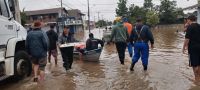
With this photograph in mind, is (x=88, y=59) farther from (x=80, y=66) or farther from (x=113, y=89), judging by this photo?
(x=113, y=89)

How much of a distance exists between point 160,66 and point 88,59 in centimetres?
332

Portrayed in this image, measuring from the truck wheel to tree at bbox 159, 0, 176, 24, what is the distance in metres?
88.4

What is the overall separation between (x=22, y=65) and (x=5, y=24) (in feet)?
4.53

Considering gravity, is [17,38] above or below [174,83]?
above

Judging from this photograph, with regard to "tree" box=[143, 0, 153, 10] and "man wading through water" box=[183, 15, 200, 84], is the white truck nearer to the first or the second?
"man wading through water" box=[183, 15, 200, 84]

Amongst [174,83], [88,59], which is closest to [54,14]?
[88,59]

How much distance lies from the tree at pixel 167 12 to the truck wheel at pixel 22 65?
88420mm

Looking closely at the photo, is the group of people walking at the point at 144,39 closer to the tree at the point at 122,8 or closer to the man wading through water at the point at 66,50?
the man wading through water at the point at 66,50

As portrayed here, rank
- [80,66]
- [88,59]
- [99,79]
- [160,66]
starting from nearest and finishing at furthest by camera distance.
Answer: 1. [99,79]
2. [160,66]
3. [80,66]
4. [88,59]

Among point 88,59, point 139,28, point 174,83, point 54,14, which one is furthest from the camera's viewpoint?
point 54,14

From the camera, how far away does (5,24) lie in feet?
28.7

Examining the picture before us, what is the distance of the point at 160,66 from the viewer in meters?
11.9

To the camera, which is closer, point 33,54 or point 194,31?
point 194,31

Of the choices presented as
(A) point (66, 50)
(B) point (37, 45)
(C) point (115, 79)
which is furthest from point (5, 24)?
(C) point (115, 79)
